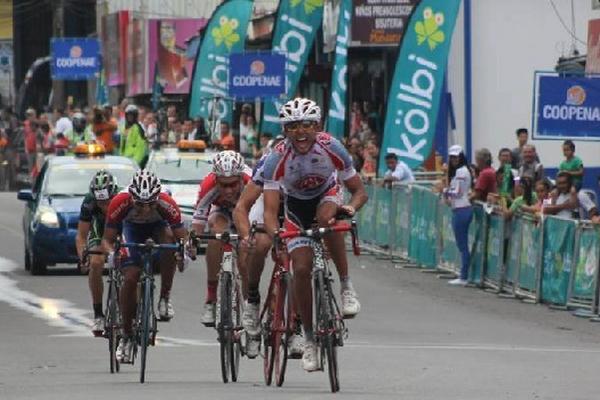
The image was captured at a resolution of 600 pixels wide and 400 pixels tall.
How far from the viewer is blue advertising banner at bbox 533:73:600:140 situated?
2406cm

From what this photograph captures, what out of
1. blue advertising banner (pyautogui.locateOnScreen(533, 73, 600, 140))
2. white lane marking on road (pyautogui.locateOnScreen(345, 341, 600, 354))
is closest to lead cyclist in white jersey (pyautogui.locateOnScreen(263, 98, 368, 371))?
white lane marking on road (pyautogui.locateOnScreen(345, 341, 600, 354))

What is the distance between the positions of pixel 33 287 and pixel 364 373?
1050cm

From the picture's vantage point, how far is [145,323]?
14891 millimetres

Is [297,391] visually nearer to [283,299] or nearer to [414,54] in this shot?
[283,299]

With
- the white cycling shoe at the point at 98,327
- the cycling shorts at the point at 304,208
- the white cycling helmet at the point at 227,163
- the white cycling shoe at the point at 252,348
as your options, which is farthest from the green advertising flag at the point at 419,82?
the cycling shorts at the point at 304,208

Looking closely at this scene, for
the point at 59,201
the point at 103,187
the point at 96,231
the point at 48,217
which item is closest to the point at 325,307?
the point at 103,187

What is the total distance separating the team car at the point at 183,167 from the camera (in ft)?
102

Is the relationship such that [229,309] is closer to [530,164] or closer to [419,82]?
[530,164]

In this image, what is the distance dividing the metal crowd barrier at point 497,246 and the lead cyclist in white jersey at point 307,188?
8298 millimetres

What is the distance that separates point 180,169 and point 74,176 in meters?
4.32

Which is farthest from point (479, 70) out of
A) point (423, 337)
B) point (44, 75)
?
point (44, 75)

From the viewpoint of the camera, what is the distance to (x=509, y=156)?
2681 cm

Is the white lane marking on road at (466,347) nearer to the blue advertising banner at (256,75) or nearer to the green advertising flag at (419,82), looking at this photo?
the green advertising flag at (419,82)

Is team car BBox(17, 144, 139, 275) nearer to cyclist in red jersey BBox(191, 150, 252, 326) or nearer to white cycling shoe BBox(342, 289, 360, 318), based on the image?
cyclist in red jersey BBox(191, 150, 252, 326)
